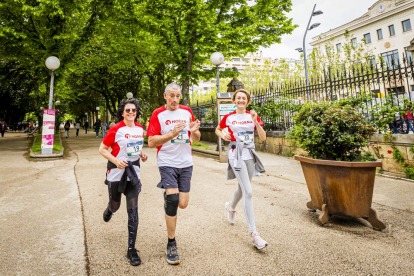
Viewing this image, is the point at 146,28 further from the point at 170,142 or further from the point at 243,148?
the point at 170,142

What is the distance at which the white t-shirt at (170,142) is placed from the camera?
2811 mm

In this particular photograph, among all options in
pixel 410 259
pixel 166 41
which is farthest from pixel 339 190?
pixel 166 41

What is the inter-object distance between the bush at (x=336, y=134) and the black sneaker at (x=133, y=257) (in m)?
2.72

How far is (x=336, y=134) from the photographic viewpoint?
3619 millimetres

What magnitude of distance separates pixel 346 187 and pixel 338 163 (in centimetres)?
34

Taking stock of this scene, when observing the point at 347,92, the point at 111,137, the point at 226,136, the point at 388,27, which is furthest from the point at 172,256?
the point at 388,27

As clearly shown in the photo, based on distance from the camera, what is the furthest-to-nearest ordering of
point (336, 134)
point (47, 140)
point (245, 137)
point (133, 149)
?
1. point (47, 140)
2. point (336, 134)
3. point (245, 137)
4. point (133, 149)

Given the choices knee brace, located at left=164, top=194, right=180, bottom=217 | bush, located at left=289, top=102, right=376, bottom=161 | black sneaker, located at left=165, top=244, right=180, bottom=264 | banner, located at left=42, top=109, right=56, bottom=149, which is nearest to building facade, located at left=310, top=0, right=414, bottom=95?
banner, located at left=42, top=109, right=56, bottom=149

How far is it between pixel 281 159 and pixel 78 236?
25.8 ft

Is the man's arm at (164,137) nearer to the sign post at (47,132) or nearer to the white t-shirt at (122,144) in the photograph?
the white t-shirt at (122,144)

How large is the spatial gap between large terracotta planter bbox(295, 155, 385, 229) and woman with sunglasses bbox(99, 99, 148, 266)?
7.95ft

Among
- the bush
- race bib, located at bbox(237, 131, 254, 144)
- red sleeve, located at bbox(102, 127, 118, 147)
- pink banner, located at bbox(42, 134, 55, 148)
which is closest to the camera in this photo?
red sleeve, located at bbox(102, 127, 118, 147)

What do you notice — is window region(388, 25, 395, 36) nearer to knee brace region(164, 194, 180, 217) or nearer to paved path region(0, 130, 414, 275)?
paved path region(0, 130, 414, 275)

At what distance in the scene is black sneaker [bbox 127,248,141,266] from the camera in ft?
8.51
